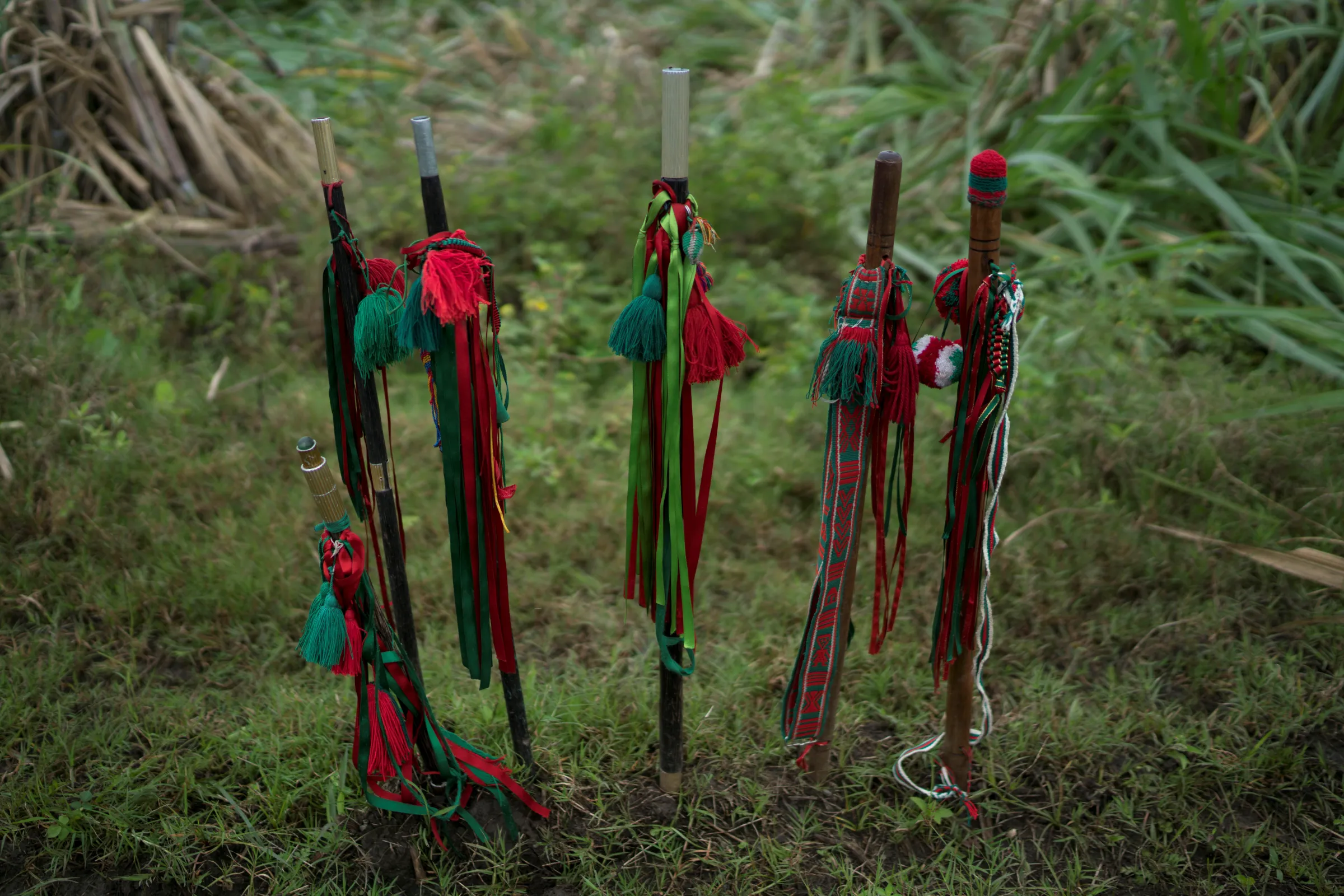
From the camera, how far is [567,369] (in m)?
3.17

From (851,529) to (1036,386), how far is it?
128 centimetres

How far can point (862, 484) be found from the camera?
5.38 ft

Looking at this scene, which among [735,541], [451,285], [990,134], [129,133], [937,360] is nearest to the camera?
[451,285]

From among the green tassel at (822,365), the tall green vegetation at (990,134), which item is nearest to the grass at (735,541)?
the tall green vegetation at (990,134)

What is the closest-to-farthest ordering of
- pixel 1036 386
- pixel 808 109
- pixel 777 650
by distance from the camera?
pixel 777 650 → pixel 1036 386 → pixel 808 109

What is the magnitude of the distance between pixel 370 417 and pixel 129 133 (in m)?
2.58

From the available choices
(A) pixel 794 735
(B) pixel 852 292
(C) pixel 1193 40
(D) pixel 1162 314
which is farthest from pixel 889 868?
(C) pixel 1193 40

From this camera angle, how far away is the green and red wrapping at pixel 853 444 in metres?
1.48

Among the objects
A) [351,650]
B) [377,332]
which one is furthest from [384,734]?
[377,332]

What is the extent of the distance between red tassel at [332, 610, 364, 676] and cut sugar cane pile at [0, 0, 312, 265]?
86.8 inches

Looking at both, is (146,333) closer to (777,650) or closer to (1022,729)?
(777,650)

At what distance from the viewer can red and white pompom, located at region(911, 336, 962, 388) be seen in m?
1.55

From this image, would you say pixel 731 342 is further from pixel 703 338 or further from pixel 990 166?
pixel 990 166

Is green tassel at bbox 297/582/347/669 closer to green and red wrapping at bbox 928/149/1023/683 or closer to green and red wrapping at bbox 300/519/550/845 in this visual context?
green and red wrapping at bbox 300/519/550/845
